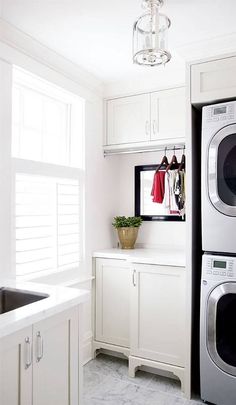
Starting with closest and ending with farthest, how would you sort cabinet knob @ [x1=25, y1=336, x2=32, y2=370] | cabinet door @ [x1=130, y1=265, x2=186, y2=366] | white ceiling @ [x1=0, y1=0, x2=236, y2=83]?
cabinet knob @ [x1=25, y1=336, x2=32, y2=370]
white ceiling @ [x1=0, y1=0, x2=236, y2=83]
cabinet door @ [x1=130, y1=265, x2=186, y2=366]

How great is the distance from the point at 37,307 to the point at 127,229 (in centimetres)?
169

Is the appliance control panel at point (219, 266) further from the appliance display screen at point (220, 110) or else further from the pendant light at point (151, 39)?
the pendant light at point (151, 39)

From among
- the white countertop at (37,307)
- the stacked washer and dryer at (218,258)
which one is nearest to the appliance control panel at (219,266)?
the stacked washer and dryer at (218,258)

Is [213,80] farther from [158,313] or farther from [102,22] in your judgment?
[158,313]

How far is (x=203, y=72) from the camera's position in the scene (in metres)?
2.29

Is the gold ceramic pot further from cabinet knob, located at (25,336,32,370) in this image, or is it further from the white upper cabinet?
cabinet knob, located at (25,336,32,370)

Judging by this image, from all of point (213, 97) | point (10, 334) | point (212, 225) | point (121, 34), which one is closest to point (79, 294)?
point (10, 334)

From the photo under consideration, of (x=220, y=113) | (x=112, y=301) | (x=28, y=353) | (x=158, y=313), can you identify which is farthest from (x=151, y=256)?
(x=28, y=353)

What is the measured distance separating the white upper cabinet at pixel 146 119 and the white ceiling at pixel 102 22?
43cm

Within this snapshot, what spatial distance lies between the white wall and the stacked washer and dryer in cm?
86

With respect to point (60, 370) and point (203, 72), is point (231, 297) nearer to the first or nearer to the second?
point (60, 370)

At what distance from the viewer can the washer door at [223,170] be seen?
216 centimetres

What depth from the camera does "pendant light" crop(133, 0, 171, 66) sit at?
167 centimetres

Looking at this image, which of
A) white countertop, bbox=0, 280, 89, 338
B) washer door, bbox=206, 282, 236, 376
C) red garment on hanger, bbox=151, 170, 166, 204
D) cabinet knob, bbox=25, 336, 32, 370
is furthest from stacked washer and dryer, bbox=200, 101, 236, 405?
cabinet knob, bbox=25, 336, 32, 370
